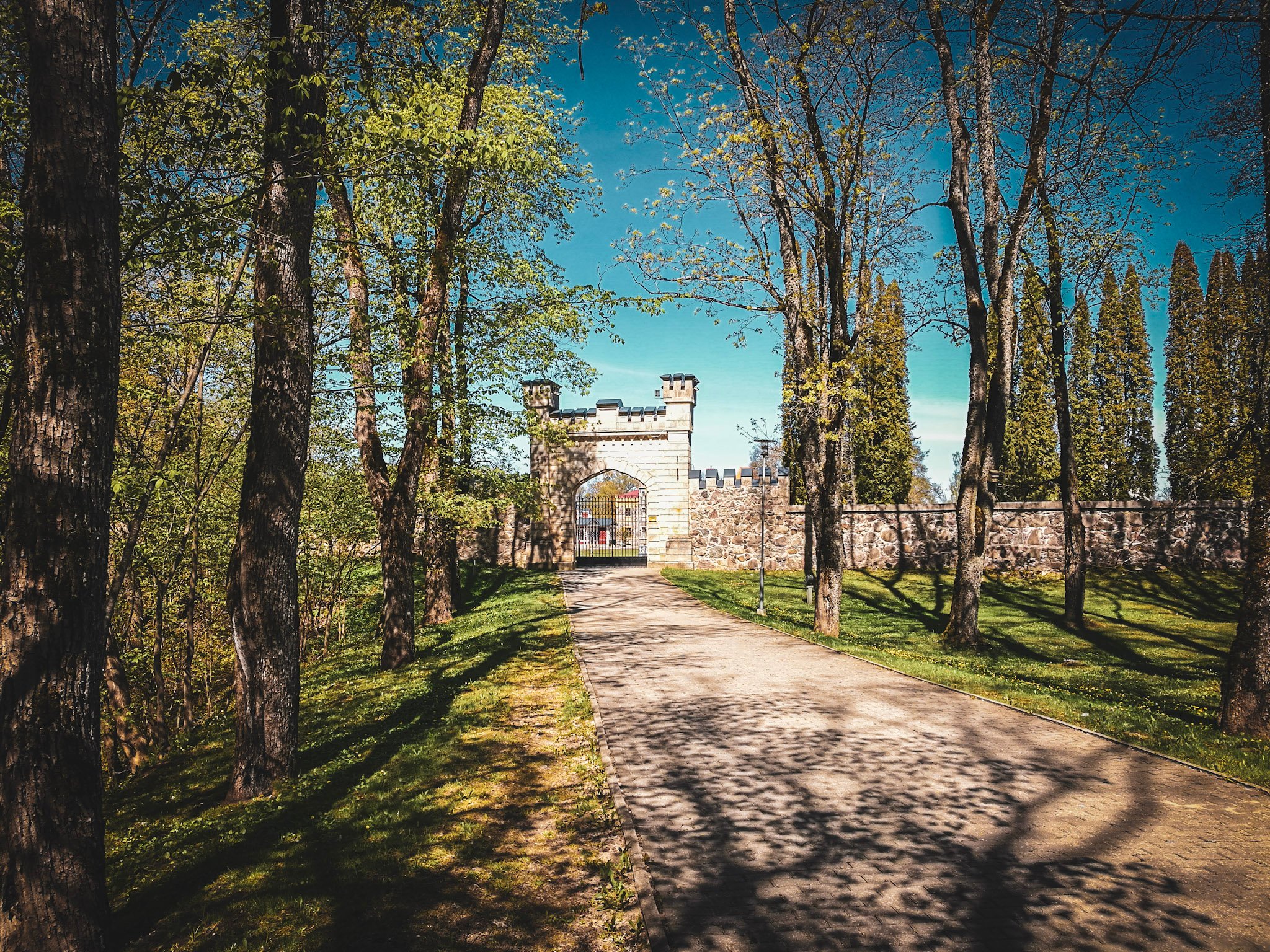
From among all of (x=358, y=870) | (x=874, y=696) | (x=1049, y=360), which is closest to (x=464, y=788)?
(x=358, y=870)

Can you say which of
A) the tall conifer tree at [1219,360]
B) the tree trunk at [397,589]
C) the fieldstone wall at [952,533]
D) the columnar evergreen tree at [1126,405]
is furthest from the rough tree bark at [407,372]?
the tall conifer tree at [1219,360]

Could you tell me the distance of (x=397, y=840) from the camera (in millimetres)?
4578

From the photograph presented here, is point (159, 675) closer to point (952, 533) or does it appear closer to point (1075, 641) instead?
point (1075, 641)

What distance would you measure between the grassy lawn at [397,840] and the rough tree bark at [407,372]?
2.32m

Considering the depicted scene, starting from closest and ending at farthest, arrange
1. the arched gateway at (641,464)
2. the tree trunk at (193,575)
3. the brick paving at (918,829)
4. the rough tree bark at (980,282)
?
the brick paving at (918,829) → the tree trunk at (193,575) → the rough tree bark at (980,282) → the arched gateway at (641,464)

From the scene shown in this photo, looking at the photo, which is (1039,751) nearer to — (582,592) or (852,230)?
(852,230)

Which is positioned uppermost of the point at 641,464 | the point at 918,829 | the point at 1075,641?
the point at 641,464

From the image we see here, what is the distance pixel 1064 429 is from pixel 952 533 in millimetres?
9430

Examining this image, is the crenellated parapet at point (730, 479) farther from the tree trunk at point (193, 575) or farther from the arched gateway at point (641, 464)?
the tree trunk at point (193, 575)

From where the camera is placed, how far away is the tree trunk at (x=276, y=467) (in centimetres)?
567

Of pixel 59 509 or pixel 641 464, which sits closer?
pixel 59 509

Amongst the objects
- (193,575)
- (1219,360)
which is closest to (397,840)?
(193,575)

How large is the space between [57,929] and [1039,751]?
723 cm

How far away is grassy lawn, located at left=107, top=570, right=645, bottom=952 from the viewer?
11.8 feet
